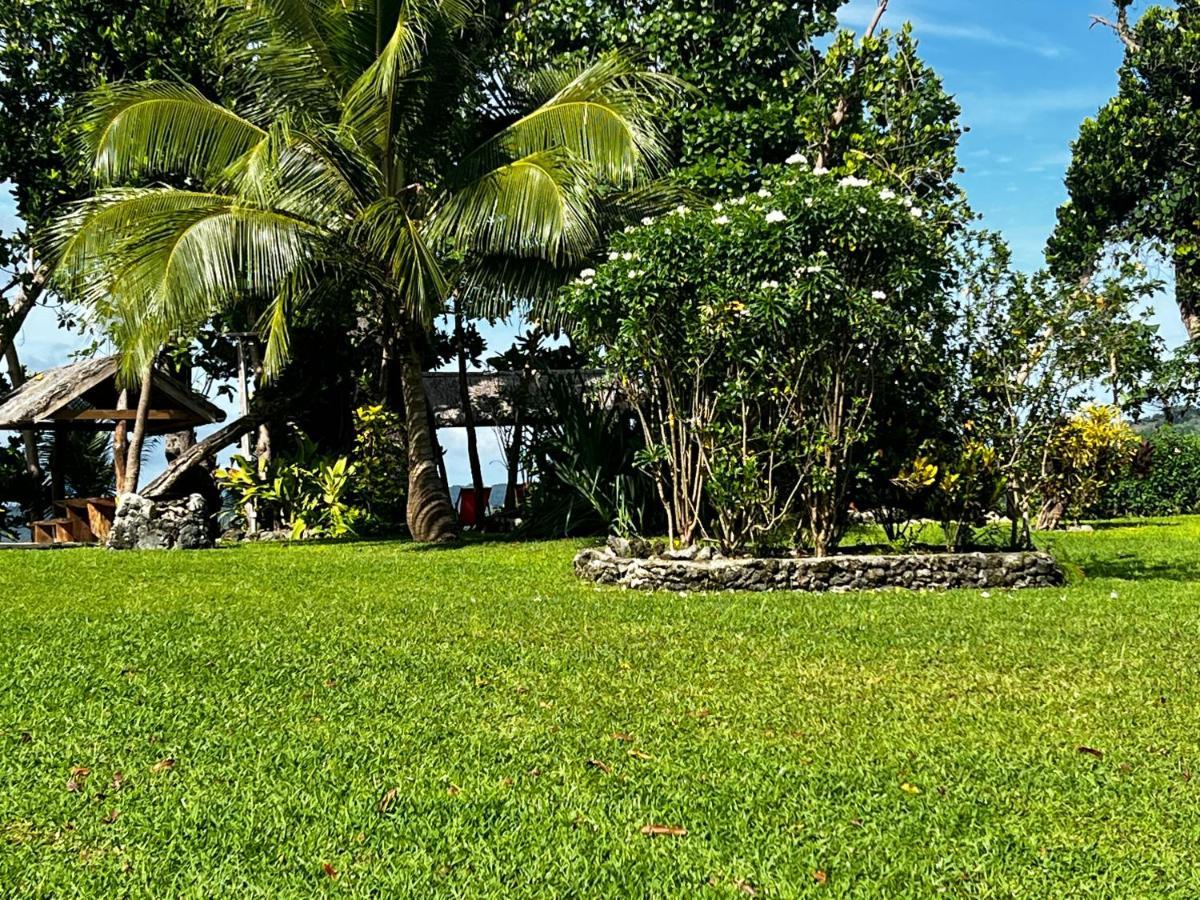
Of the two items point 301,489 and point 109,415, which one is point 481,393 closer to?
point 301,489

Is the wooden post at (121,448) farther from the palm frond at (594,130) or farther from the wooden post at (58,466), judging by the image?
the palm frond at (594,130)

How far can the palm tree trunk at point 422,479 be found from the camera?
16188mm

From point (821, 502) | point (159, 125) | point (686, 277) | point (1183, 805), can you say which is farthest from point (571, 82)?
point (1183, 805)

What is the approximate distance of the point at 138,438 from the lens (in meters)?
18.3

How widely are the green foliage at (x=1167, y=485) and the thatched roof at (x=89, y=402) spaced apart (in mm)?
17284

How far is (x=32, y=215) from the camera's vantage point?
19.9 metres

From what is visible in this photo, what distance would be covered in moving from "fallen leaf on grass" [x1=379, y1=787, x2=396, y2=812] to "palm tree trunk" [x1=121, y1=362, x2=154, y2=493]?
14.7 metres

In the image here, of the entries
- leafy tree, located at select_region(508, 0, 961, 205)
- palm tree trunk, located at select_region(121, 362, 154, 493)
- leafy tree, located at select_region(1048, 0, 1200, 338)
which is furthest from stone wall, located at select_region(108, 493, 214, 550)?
leafy tree, located at select_region(1048, 0, 1200, 338)

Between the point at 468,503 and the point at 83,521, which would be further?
the point at 468,503

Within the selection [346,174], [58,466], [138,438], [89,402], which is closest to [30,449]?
[58,466]

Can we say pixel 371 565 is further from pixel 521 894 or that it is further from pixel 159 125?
pixel 521 894

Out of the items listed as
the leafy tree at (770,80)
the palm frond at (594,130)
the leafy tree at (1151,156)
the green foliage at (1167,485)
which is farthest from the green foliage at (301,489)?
the leafy tree at (1151,156)

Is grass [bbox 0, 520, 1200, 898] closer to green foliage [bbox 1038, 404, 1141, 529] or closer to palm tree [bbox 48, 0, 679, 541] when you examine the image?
palm tree [bbox 48, 0, 679, 541]

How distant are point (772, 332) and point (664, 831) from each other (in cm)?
679
